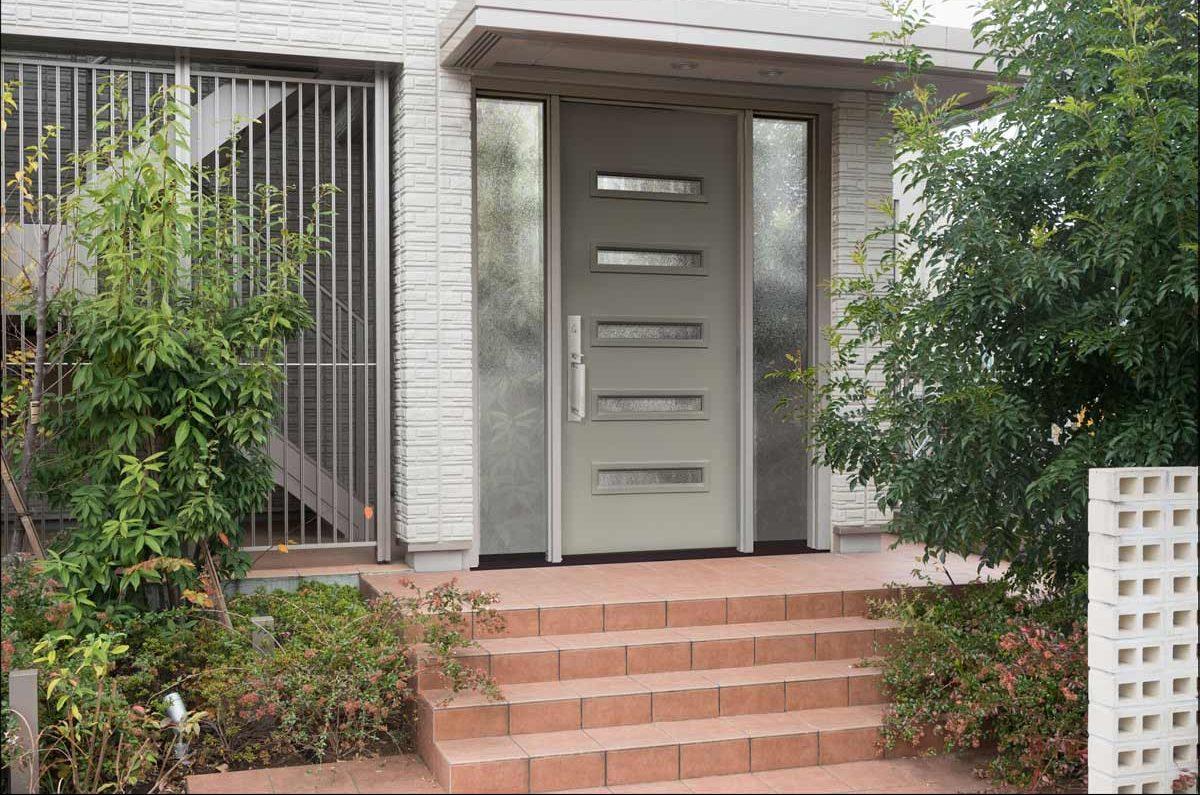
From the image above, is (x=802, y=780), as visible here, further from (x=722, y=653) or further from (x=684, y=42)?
(x=684, y=42)

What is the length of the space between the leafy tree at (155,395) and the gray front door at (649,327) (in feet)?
6.65

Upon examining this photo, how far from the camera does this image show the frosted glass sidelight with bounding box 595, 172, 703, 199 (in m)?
7.64

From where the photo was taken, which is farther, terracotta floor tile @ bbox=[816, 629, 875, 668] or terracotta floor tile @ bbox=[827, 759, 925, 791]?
terracotta floor tile @ bbox=[816, 629, 875, 668]

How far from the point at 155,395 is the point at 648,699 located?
2.84 metres

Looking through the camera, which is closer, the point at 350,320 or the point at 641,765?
the point at 641,765

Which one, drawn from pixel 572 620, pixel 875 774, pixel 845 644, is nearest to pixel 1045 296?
pixel 845 644

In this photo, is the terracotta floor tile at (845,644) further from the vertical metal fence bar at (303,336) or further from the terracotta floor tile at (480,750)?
the vertical metal fence bar at (303,336)

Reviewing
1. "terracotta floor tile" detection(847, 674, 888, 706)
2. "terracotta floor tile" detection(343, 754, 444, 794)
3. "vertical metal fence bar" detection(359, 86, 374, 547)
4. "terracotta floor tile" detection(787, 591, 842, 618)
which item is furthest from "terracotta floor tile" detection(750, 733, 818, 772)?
"vertical metal fence bar" detection(359, 86, 374, 547)

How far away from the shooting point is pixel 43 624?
18.4ft

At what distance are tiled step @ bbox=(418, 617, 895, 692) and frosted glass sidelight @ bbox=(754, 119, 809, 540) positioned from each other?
182cm

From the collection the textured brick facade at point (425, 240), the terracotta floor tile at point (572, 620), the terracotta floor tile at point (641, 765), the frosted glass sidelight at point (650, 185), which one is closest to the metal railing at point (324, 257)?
the textured brick facade at point (425, 240)

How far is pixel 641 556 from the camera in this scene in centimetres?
762

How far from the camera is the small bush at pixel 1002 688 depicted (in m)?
5.12

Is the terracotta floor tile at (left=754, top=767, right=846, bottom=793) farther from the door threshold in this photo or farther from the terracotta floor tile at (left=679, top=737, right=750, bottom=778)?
the door threshold
